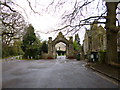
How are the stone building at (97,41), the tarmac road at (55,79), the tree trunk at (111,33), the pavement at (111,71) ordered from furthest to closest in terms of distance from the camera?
the stone building at (97,41)
the tree trunk at (111,33)
the pavement at (111,71)
the tarmac road at (55,79)

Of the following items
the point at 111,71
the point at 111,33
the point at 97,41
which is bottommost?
the point at 111,71

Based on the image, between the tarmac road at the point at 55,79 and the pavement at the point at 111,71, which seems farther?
the pavement at the point at 111,71

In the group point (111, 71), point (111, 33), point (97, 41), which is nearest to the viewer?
point (111, 71)

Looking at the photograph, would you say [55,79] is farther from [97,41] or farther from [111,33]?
[97,41]

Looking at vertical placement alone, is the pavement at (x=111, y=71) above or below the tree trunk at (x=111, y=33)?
below

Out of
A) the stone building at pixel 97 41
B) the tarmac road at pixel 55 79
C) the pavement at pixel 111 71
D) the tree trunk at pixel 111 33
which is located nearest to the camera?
the tarmac road at pixel 55 79

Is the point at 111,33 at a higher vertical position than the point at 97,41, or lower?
lower

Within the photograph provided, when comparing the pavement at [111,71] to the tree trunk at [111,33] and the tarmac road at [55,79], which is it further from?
the tree trunk at [111,33]

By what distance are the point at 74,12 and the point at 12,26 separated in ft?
24.8

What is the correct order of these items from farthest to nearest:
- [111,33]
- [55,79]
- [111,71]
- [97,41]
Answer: [97,41]
[111,33]
[111,71]
[55,79]

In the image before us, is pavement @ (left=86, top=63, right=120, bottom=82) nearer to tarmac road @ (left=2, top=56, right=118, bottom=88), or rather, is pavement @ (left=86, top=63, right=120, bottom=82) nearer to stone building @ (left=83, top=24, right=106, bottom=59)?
tarmac road @ (left=2, top=56, right=118, bottom=88)

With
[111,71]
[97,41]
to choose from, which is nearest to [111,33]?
[111,71]

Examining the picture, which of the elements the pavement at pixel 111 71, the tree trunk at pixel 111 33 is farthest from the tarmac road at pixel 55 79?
the tree trunk at pixel 111 33

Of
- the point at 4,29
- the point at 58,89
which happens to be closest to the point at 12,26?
the point at 4,29
